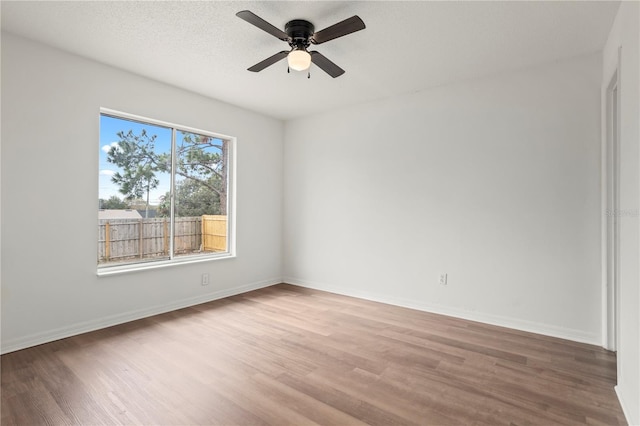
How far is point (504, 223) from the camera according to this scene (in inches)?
131

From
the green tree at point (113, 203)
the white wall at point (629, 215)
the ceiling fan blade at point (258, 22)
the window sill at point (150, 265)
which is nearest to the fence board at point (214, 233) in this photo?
the window sill at point (150, 265)

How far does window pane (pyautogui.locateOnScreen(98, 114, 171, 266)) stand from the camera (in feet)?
10.9

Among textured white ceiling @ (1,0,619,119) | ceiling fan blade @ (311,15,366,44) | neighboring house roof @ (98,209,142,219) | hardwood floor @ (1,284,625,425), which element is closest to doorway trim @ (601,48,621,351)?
hardwood floor @ (1,284,625,425)

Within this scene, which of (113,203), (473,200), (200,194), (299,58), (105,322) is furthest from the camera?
(200,194)

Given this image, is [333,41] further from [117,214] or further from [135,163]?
[117,214]

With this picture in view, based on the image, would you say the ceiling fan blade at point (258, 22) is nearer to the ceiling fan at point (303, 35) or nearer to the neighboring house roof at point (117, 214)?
the ceiling fan at point (303, 35)

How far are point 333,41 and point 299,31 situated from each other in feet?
1.28

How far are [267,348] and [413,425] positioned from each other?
1.35 metres

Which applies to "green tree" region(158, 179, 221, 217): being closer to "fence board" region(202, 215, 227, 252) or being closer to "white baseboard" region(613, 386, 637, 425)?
"fence board" region(202, 215, 227, 252)

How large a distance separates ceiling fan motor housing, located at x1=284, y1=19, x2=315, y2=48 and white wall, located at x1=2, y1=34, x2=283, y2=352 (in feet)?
6.29

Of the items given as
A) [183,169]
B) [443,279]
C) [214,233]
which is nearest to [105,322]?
[214,233]

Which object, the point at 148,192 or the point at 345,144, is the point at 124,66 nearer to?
the point at 148,192

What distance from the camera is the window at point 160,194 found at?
336 centimetres

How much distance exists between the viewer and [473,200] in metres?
3.50
